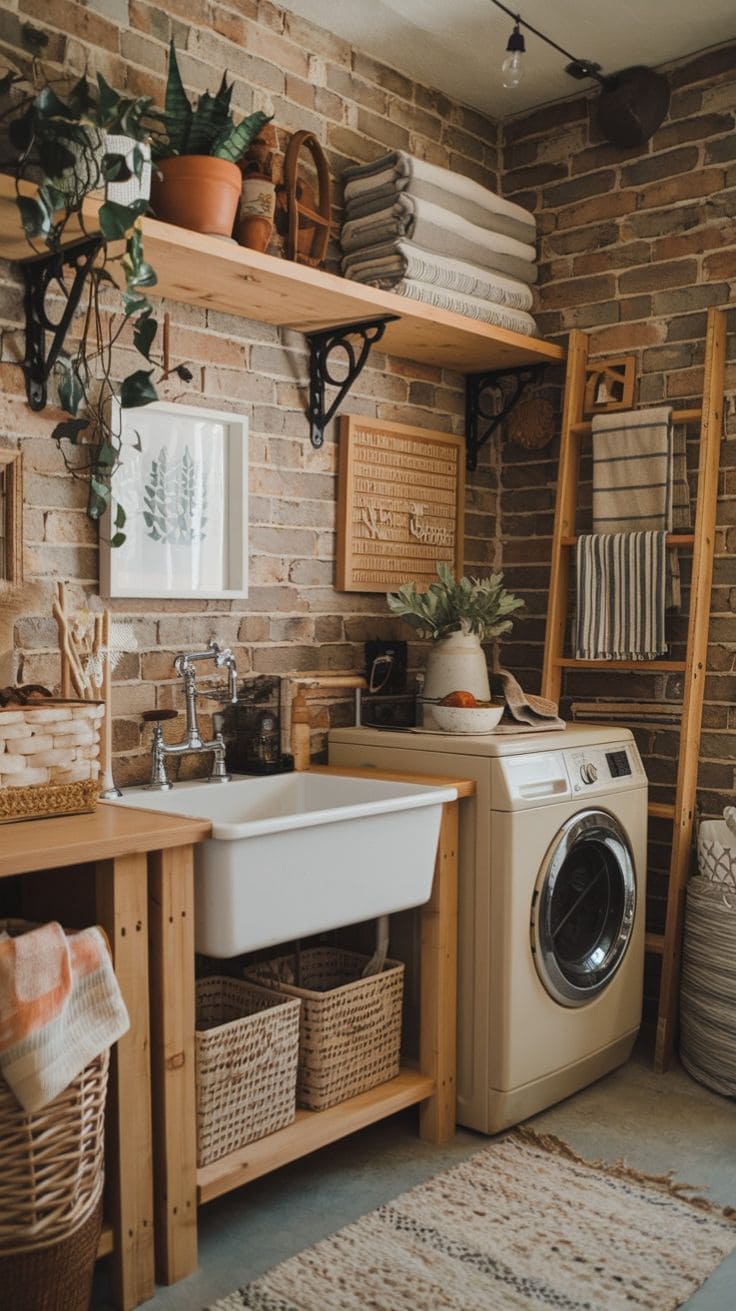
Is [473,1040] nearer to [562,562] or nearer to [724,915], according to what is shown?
[724,915]

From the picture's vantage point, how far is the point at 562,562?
345 cm

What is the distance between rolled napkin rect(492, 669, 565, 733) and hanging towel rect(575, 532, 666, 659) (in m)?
0.34

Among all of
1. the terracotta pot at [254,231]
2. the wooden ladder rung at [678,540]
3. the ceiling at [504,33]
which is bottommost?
the wooden ladder rung at [678,540]

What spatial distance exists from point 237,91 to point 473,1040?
2.37 meters

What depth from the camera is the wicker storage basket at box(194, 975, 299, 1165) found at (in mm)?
2188

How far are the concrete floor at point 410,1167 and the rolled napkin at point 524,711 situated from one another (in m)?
0.93

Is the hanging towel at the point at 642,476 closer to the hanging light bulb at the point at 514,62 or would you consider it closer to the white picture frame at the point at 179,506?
the hanging light bulb at the point at 514,62

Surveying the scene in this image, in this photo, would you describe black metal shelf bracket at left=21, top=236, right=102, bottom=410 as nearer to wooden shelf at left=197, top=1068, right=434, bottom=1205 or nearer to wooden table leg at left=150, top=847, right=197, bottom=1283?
wooden table leg at left=150, top=847, right=197, bottom=1283

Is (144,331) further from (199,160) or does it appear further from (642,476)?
(642,476)

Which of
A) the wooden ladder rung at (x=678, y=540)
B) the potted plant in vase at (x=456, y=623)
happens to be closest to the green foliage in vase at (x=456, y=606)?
the potted plant in vase at (x=456, y=623)

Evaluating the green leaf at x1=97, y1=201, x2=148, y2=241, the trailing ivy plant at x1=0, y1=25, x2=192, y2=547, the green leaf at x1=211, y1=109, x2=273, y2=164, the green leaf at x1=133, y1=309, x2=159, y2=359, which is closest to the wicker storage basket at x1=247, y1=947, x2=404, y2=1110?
the trailing ivy plant at x1=0, y1=25, x2=192, y2=547

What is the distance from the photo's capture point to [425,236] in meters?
3.04

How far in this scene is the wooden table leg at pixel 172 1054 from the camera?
203 centimetres

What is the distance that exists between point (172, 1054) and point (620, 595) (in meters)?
1.84
